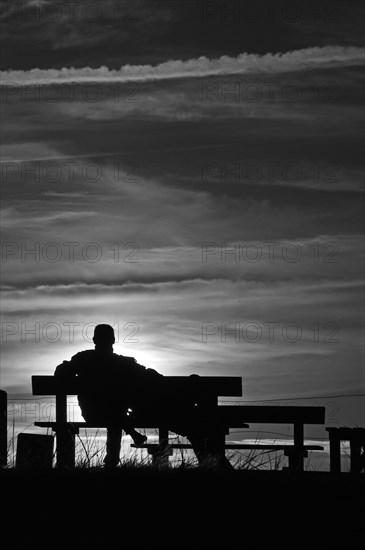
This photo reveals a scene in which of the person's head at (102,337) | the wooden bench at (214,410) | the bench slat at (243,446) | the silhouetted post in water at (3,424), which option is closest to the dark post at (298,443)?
the wooden bench at (214,410)

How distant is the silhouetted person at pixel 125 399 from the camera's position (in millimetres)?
10547

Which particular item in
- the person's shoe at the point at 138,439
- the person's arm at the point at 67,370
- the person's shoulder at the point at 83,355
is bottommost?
the person's shoe at the point at 138,439

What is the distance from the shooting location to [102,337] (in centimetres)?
1064

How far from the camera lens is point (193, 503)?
24.7ft

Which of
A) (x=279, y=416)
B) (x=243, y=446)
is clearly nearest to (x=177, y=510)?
(x=279, y=416)

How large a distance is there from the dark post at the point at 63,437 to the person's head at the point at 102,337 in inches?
27.4

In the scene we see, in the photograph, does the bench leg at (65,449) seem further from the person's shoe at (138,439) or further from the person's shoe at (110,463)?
the person's shoe at (138,439)

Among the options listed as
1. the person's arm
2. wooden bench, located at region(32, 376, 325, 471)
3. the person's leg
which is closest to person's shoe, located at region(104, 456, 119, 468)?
wooden bench, located at region(32, 376, 325, 471)

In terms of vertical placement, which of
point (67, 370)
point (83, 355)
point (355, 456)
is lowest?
point (355, 456)

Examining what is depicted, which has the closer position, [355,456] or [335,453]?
[355,456]

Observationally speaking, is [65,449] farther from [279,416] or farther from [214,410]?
[279,416]

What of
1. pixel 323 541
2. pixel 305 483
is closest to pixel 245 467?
pixel 305 483

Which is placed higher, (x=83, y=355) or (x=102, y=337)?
(x=102, y=337)

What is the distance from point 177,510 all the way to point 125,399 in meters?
3.32
